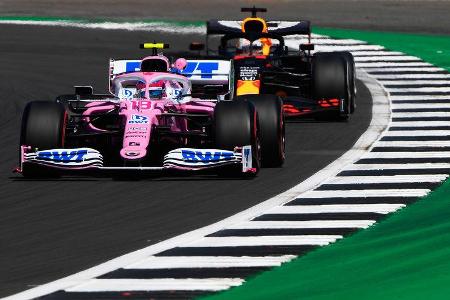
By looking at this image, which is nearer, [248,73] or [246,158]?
[246,158]

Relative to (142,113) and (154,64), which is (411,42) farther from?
(142,113)

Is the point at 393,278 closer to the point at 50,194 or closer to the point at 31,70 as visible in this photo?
the point at 50,194

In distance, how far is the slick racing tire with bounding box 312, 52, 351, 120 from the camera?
27.4 meters

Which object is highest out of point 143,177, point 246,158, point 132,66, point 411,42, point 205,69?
point 132,66

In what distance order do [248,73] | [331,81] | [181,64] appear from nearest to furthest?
[181,64]
[248,73]
[331,81]

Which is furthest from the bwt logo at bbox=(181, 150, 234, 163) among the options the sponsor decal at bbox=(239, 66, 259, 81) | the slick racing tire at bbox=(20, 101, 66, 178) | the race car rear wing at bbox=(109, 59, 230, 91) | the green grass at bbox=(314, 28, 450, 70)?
the green grass at bbox=(314, 28, 450, 70)

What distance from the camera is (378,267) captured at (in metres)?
13.6

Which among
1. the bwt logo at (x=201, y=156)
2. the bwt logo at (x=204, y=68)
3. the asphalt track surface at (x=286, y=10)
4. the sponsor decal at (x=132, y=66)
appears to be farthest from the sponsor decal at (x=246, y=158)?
the asphalt track surface at (x=286, y=10)

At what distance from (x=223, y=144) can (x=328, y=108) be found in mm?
7605

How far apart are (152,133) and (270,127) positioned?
169 cm

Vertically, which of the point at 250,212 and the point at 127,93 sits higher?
the point at 127,93

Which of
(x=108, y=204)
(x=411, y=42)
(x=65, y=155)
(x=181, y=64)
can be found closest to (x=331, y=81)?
(x=181, y=64)

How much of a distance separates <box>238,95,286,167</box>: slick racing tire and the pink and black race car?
1cm

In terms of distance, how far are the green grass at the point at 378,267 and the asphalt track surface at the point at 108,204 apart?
174cm
